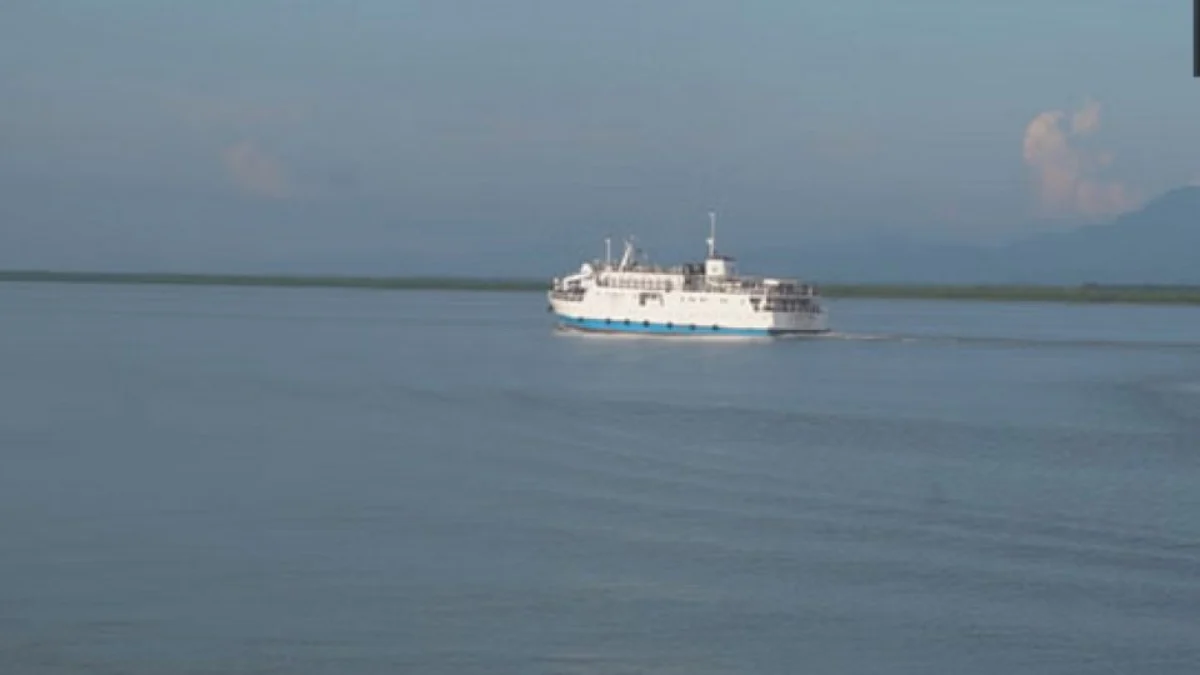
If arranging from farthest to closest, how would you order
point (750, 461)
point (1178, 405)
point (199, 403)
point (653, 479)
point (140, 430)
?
point (1178, 405) < point (199, 403) < point (140, 430) < point (750, 461) < point (653, 479)

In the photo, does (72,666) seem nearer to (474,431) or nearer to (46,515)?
(46,515)

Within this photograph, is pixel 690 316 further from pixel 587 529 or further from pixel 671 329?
pixel 587 529

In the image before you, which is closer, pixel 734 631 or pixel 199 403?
pixel 734 631

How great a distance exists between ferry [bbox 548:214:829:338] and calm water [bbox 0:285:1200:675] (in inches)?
A: 1041

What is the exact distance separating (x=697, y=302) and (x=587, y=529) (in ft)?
174

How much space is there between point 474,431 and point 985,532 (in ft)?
46.8

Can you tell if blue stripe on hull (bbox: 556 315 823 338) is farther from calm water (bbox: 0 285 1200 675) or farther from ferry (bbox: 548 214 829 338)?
calm water (bbox: 0 285 1200 675)

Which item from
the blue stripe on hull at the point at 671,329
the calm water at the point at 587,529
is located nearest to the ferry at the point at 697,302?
the blue stripe on hull at the point at 671,329

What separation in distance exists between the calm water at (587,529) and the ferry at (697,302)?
26.4m

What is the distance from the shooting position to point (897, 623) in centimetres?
1692

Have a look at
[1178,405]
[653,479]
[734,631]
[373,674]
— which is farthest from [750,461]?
[1178,405]

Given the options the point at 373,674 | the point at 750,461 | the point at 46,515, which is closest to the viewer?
the point at 373,674

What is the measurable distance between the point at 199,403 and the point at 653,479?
15.5 metres

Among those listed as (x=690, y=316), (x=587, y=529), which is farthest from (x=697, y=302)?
(x=587, y=529)
